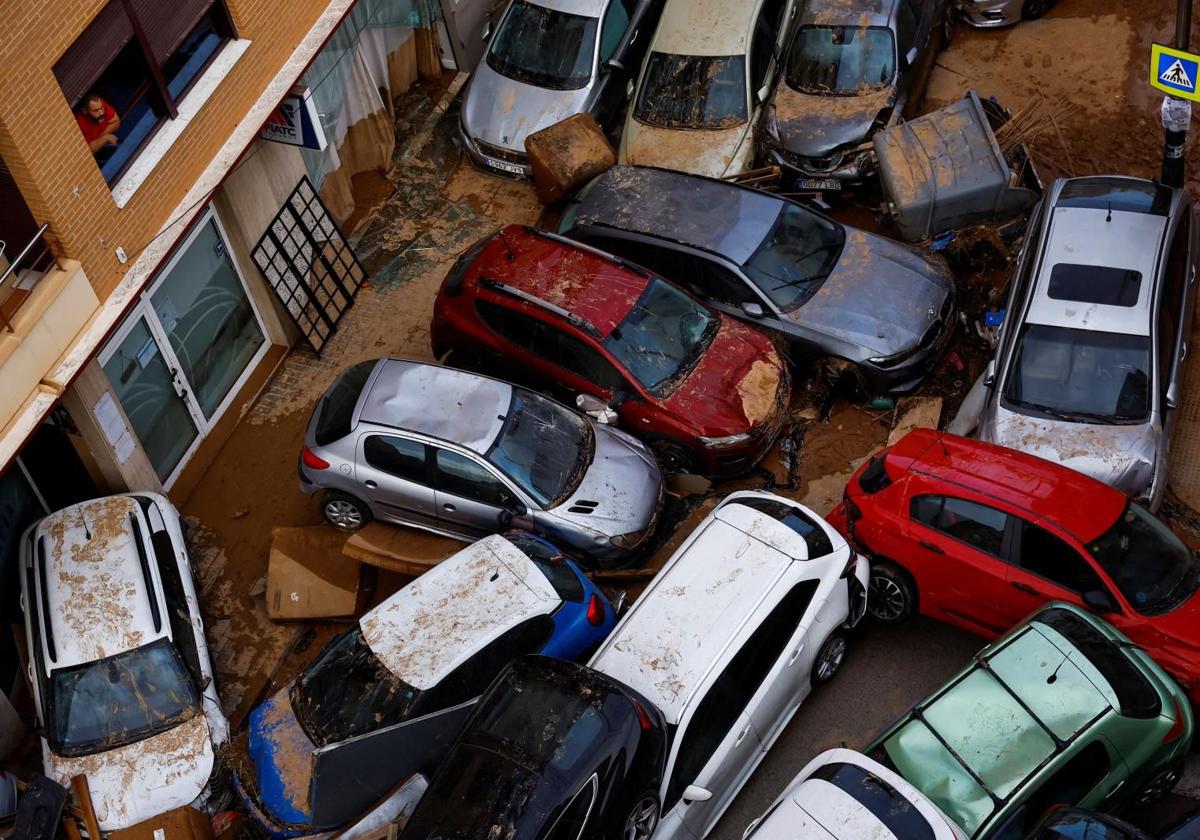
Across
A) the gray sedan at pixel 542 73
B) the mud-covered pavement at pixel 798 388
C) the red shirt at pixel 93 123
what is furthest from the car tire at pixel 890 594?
the red shirt at pixel 93 123

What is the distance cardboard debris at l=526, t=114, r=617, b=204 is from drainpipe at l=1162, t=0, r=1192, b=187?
5.94 m

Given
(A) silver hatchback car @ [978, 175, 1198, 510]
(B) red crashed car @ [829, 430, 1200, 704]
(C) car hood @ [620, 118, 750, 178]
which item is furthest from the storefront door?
(A) silver hatchback car @ [978, 175, 1198, 510]

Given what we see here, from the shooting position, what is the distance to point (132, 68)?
10164mm

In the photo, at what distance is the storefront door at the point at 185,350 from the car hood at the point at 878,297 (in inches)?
230

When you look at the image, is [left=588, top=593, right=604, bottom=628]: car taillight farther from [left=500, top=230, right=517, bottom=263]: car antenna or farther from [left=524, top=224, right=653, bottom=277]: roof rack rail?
[left=500, top=230, right=517, bottom=263]: car antenna

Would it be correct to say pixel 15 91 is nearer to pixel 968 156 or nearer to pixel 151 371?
pixel 151 371

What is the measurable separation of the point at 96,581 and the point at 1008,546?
24.9ft

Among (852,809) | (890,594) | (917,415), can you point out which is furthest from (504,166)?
(852,809)

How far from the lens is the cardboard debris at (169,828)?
9.17 metres

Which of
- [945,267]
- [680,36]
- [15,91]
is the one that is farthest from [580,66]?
[15,91]

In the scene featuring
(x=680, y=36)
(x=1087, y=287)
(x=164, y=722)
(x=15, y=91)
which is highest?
(x=15, y=91)

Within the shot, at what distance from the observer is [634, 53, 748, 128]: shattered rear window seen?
1424cm

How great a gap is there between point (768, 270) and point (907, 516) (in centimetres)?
347

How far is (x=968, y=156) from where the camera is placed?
1309 centimetres
